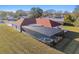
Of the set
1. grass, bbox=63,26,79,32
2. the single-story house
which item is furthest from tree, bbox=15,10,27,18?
grass, bbox=63,26,79,32

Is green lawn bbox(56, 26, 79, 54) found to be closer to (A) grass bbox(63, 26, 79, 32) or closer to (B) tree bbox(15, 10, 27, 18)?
(A) grass bbox(63, 26, 79, 32)

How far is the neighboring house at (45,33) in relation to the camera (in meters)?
2.68

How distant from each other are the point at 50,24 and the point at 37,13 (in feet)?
0.64

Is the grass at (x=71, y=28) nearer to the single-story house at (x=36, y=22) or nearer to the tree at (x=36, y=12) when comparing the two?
the single-story house at (x=36, y=22)

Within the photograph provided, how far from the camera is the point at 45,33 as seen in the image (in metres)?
2.71

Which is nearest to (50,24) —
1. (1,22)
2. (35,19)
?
(35,19)

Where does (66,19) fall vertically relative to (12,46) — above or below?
above

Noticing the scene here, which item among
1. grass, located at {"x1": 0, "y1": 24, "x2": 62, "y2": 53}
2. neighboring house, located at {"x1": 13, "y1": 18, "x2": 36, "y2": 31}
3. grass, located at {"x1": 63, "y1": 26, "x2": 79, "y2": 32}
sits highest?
neighboring house, located at {"x1": 13, "y1": 18, "x2": 36, "y2": 31}

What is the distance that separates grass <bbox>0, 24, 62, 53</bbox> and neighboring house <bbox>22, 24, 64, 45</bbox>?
6 centimetres

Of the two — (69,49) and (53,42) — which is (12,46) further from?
(69,49)

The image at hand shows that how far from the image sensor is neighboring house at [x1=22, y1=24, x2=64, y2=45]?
2.68 metres

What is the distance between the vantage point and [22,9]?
8.76 ft

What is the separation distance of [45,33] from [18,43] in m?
0.32
